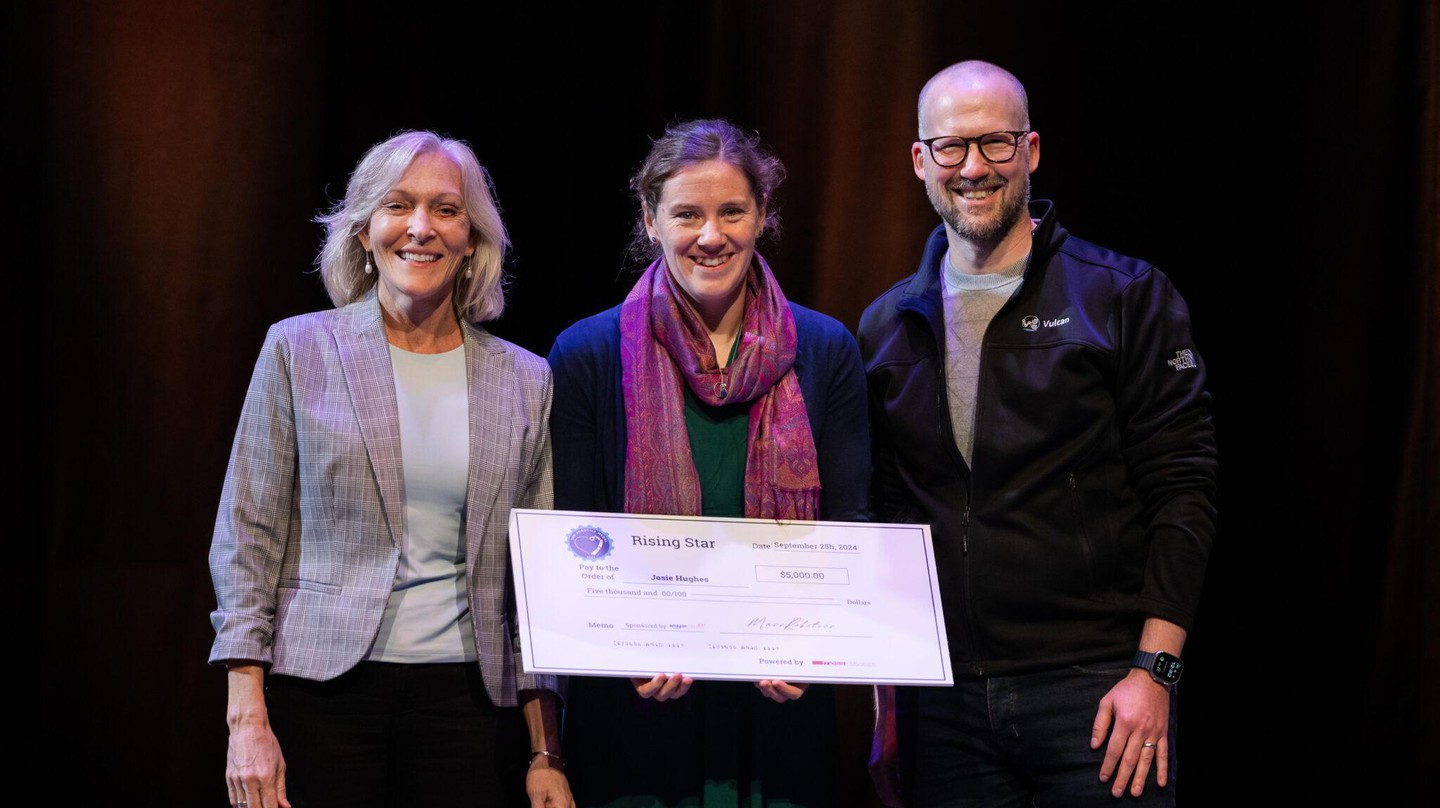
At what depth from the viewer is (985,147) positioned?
8.21ft

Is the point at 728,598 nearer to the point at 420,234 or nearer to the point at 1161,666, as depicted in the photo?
the point at 1161,666

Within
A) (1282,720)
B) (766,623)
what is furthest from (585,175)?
(1282,720)

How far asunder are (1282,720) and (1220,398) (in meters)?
0.90

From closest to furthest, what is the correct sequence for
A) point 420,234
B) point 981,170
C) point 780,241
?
point 420,234, point 981,170, point 780,241

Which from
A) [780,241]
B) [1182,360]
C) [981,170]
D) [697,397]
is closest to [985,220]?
[981,170]

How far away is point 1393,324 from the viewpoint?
3.32m

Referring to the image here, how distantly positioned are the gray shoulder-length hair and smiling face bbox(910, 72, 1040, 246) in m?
0.91

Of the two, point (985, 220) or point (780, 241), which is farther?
point (780, 241)

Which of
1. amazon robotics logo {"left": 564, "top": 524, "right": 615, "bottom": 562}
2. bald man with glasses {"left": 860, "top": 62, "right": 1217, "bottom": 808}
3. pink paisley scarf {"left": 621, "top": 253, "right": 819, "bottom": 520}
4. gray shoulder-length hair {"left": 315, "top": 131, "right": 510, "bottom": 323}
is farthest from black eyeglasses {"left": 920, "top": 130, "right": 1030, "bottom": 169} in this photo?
amazon robotics logo {"left": 564, "top": 524, "right": 615, "bottom": 562}

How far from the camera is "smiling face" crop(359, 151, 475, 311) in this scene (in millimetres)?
2359

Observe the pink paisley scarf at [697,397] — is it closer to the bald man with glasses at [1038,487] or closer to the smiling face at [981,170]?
the bald man with glasses at [1038,487]

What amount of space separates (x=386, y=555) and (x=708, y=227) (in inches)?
33.3

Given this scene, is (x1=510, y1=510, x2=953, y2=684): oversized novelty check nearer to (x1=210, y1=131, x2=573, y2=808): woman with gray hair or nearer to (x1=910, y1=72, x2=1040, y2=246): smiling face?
(x1=210, y1=131, x2=573, y2=808): woman with gray hair

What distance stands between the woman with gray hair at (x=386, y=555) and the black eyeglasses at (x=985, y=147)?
93 centimetres
